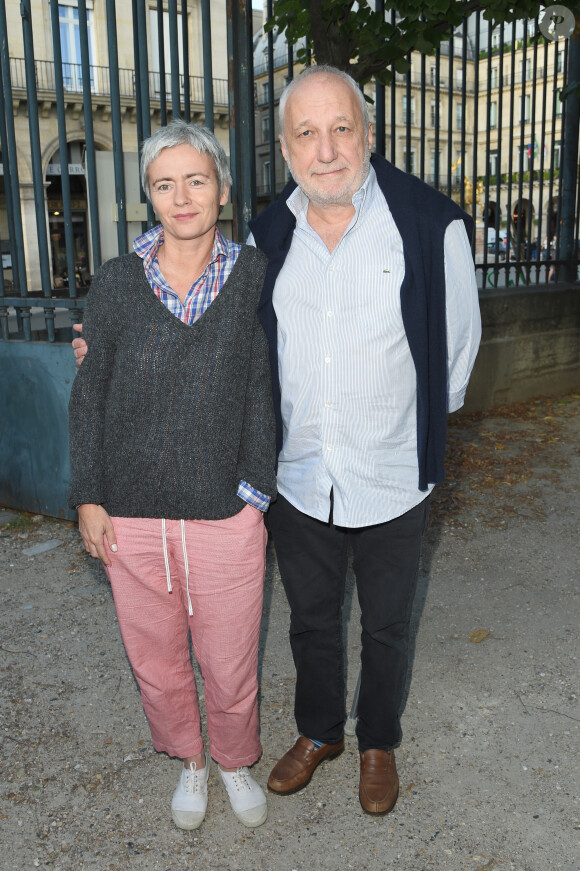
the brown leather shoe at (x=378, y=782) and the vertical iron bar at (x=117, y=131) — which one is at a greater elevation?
the vertical iron bar at (x=117, y=131)

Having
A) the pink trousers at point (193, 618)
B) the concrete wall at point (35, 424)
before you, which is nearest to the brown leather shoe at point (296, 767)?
the pink trousers at point (193, 618)

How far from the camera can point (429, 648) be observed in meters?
3.60

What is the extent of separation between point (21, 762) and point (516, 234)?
7339 mm

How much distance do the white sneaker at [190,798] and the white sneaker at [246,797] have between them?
8 cm

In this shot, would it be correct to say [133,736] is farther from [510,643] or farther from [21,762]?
[510,643]

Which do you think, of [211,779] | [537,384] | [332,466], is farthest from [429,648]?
[537,384]

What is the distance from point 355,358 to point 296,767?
4.51ft

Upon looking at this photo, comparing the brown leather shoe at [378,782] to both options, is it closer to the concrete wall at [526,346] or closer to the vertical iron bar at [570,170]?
the concrete wall at [526,346]

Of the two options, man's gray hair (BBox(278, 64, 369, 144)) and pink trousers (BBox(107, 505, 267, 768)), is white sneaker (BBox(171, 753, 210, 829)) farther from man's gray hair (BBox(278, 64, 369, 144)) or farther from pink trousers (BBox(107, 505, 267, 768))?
man's gray hair (BBox(278, 64, 369, 144))

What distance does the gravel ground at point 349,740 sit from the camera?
2439mm

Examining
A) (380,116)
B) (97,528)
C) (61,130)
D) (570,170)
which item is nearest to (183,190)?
(97,528)

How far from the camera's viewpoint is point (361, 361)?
2.36 m

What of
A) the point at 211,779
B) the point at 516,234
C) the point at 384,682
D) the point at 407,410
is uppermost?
the point at 516,234

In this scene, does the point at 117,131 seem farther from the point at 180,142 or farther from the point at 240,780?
the point at 240,780
